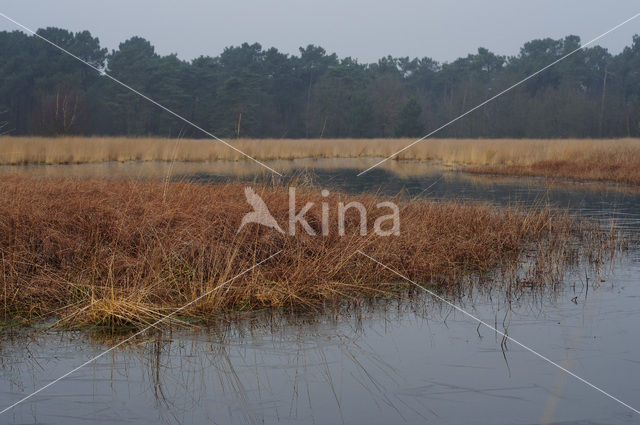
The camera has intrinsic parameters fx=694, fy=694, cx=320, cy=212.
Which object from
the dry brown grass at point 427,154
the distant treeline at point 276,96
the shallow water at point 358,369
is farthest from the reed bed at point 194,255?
the distant treeline at point 276,96

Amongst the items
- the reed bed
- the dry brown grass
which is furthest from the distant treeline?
the reed bed

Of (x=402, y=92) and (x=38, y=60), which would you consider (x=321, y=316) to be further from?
(x=402, y=92)

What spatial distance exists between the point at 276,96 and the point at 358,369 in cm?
4589

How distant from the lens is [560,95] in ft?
149

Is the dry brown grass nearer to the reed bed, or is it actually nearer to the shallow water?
the reed bed

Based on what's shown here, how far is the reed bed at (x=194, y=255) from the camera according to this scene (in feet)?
16.4

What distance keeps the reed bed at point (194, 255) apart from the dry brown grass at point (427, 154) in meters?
10.2

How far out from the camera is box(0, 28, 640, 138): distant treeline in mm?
38438

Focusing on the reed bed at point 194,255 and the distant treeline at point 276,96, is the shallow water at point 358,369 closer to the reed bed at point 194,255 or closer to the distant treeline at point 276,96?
the reed bed at point 194,255

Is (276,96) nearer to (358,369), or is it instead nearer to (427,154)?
(427,154)

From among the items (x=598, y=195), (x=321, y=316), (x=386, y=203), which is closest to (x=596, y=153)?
(x=598, y=195)

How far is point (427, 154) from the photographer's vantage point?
2884 centimetres

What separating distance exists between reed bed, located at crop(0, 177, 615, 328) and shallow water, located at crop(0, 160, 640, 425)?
322 millimetres

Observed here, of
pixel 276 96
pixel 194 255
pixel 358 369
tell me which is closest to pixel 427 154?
pixel 276 96
